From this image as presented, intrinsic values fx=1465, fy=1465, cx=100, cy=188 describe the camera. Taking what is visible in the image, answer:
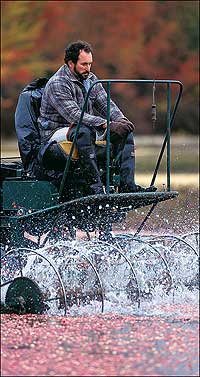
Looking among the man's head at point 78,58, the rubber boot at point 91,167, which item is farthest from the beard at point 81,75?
the rubber boot at point 91,167

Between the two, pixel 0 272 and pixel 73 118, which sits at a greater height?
pixel 73 118

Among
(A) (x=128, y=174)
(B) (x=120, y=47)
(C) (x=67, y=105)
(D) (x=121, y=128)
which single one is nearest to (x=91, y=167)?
(D) (x=121, y=128)

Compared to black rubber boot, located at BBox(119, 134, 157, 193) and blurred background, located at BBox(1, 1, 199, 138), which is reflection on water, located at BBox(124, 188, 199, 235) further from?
blurred background, located at BBox(1, 1, 199, 138)

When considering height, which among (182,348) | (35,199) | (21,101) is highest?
(21,101)

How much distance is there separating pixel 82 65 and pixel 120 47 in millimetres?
33751

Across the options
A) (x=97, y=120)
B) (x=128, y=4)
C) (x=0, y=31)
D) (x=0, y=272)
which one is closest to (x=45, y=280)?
(x=0, y=272)

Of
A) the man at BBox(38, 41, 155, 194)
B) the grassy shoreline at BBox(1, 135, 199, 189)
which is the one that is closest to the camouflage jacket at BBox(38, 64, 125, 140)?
the man at BBox(38, 41, 155, 194)

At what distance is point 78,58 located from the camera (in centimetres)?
1279

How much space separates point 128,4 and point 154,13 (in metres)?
1.12

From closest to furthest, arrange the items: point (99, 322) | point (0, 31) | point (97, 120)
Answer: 1. point (99, 322)
2. point (97, 120)
3. point (0, 31)

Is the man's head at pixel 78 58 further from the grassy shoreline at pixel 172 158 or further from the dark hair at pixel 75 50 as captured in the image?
the grassy shoreline at pixel 172 158

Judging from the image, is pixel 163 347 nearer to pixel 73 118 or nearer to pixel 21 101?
pixel 73 118

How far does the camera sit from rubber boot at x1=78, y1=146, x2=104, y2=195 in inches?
481

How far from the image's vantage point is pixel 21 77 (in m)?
43.6
